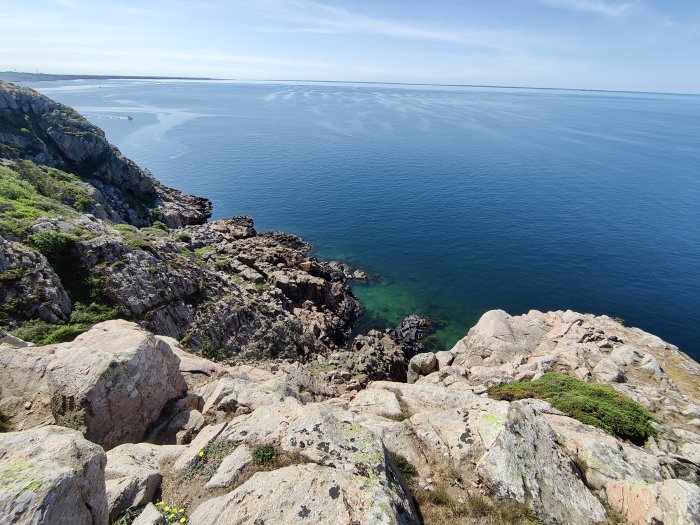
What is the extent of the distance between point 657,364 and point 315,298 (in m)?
37.2

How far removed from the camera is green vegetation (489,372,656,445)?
19.8 meters

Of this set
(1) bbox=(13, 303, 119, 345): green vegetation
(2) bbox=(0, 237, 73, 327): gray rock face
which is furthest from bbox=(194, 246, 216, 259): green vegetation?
(2) bbox=(0, 237, 73, 327): gray rock face

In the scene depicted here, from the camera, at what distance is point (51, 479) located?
332 inches

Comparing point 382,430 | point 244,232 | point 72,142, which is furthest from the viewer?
point 244,232

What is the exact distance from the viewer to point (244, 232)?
2768 inches

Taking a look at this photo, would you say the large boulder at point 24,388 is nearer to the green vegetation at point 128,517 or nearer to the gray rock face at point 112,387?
the gray rock face at point 112,387

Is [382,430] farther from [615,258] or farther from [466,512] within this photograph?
[615,258]

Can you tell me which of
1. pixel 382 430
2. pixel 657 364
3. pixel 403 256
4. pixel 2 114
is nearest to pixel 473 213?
pixel 403 256

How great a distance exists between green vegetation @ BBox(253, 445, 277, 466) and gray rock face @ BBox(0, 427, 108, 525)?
4294 mm

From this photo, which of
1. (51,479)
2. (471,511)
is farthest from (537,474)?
(51,479)

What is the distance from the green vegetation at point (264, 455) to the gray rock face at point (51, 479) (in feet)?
14.1

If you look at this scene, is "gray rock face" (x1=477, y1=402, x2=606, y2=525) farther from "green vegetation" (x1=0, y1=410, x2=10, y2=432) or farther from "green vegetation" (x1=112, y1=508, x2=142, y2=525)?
"green vegetation" (x1=0, y1=410, x2=10, y2=432)

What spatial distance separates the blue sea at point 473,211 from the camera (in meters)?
56.2

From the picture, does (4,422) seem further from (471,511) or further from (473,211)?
(473,211)
